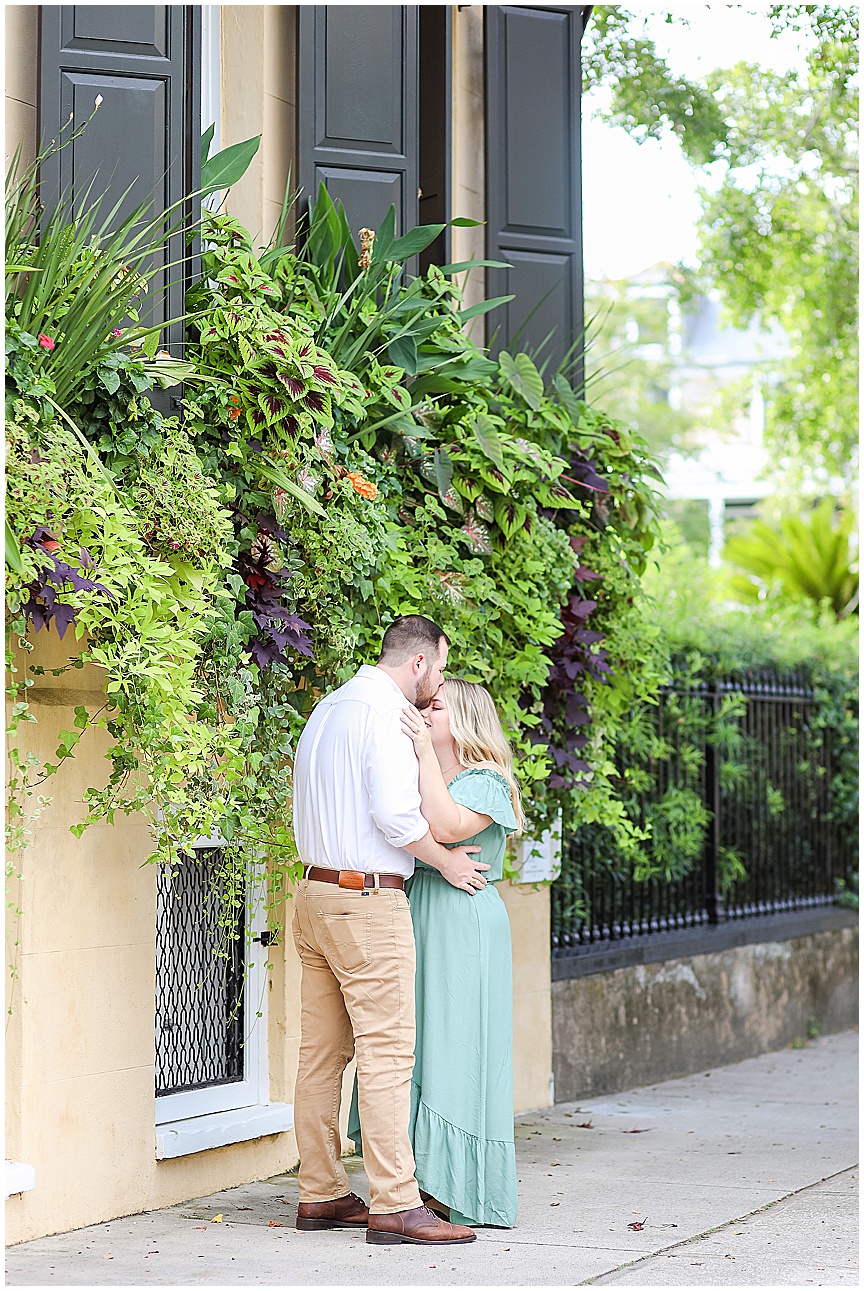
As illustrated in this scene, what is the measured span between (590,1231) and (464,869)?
1.31 meters

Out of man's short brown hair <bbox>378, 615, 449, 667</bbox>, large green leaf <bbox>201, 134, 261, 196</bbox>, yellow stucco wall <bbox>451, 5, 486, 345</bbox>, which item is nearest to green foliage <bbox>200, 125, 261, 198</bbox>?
large green leaf <bbox>201, 134, 261, 196</bbox>

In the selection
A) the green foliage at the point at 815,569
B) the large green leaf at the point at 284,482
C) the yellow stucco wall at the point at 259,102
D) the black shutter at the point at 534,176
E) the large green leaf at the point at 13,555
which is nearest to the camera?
the large green leaf at the point at 13,555

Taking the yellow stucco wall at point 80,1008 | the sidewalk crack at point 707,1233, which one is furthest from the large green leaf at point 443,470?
the sidewalk crack at point 707,1233

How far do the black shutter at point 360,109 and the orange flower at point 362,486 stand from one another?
141 centimetres

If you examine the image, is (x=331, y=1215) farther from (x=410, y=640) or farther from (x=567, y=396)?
(x=567, y=396)

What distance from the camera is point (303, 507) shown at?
540 cm

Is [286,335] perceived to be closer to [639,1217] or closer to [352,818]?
[352,818]

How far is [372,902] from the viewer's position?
4.90 meters

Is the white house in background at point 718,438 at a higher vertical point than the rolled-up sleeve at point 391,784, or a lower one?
higher

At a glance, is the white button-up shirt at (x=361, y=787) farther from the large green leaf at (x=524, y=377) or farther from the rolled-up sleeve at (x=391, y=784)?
the large green leaf at (x=524, y=377)

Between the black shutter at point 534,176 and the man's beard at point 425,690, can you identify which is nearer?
the man's beard at point 425,690

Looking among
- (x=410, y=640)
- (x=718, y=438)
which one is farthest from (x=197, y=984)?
(x=718, y=438)

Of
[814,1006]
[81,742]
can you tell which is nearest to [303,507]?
[81,742]

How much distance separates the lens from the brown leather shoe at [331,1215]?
514cm
